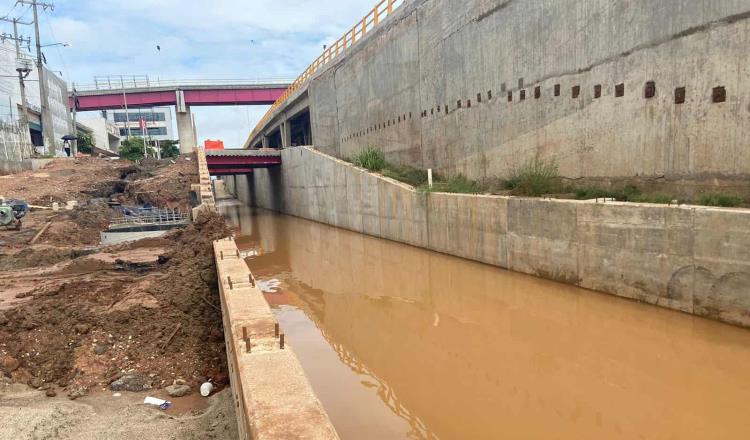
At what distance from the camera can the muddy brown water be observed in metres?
5.02

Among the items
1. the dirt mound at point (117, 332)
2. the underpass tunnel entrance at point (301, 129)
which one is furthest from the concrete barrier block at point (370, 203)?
the underpass tunnel entrance at point (301, 129)

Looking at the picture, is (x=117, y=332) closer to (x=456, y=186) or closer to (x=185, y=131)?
(x=456, y=186)

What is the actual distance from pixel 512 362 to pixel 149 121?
4235 inches

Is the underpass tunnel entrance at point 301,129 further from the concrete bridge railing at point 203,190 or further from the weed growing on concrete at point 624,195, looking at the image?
the weed growing on concrete at point 624,195

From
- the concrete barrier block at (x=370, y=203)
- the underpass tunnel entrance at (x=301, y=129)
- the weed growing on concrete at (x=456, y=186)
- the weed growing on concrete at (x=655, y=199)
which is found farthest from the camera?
the underpass tunnel entrance at (x=301, y=129)

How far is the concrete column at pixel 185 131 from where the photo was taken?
47344mm

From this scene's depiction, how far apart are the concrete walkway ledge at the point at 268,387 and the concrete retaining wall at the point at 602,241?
6631 mm

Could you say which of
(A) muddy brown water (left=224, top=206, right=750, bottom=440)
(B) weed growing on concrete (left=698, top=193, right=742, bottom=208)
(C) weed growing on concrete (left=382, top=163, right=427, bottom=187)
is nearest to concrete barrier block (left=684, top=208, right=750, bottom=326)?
(A) muddy brown water (left=224, top=206, right=750, bottom=440)

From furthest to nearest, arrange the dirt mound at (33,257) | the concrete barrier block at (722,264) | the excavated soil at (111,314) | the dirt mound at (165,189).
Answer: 1. the dirt mound at (165,189)
2. the dirt mound at (33,257)
3. the concrete barrier block at (722,264)
4. the excavated soil at (111,314)

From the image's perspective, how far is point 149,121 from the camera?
324 ft

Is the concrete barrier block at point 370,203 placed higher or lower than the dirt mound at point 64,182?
lower

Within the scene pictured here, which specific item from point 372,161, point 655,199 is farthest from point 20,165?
point 655,199

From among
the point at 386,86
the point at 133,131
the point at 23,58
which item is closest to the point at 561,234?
the point at 386,86

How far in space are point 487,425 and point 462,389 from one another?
2.90 ft
